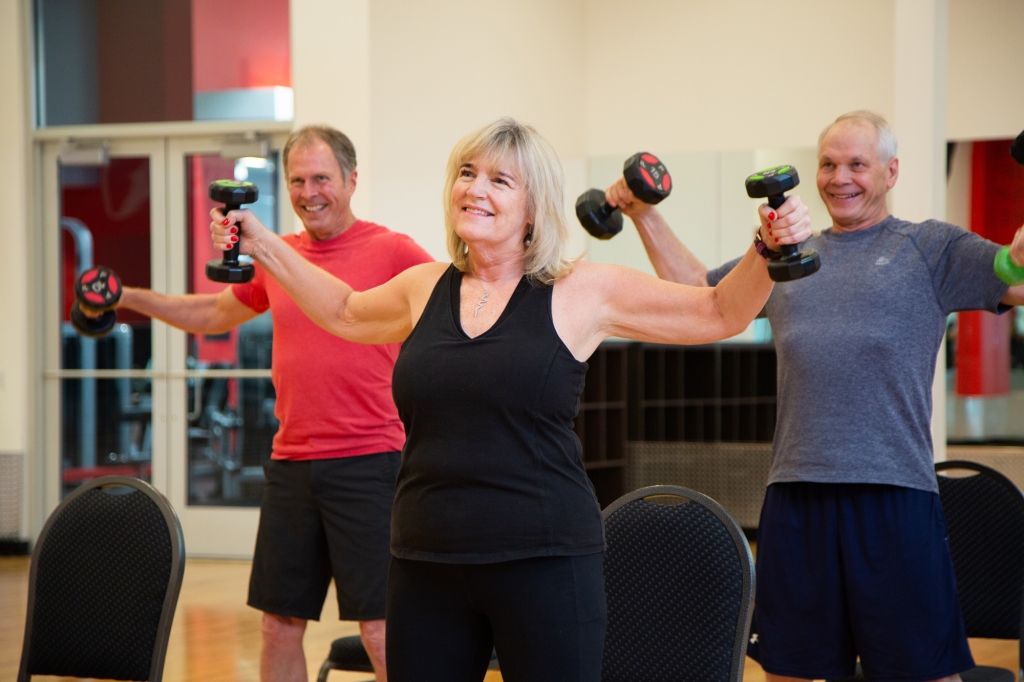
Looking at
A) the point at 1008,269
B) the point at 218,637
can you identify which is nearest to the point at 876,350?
the point at 1008,269

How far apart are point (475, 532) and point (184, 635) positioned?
10.6ft

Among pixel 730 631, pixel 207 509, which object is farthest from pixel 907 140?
pixel 207 509

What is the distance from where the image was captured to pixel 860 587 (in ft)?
6.81

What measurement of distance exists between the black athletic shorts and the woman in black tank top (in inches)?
32.3

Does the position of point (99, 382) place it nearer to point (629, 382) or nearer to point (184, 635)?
point (184, 635)

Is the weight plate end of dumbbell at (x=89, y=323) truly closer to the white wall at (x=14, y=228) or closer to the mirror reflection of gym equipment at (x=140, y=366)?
the mirror reflection of gym equipment at (x=140, y=366)

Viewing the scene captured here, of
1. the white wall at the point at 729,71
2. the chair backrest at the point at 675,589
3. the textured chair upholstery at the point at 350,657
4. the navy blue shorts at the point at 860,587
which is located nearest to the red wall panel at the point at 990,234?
the white wall at the point at 729,71

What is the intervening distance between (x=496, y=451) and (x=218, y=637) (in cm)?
316

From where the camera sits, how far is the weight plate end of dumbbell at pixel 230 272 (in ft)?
5.99

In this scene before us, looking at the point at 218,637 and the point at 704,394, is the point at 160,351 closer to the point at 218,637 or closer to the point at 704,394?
the point at 218,637

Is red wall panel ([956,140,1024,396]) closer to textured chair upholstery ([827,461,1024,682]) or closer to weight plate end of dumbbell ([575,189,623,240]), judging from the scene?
textured chair upholstery ([827,461,1024,682])

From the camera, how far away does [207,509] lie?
19.2ft

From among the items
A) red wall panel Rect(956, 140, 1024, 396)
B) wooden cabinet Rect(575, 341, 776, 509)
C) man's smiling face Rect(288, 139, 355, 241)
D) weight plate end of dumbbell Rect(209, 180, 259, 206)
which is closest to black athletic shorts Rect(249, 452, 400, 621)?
man's smiling face Rect(288, 139, 355, 241)

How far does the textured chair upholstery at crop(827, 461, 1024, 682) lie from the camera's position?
2.29 meters
